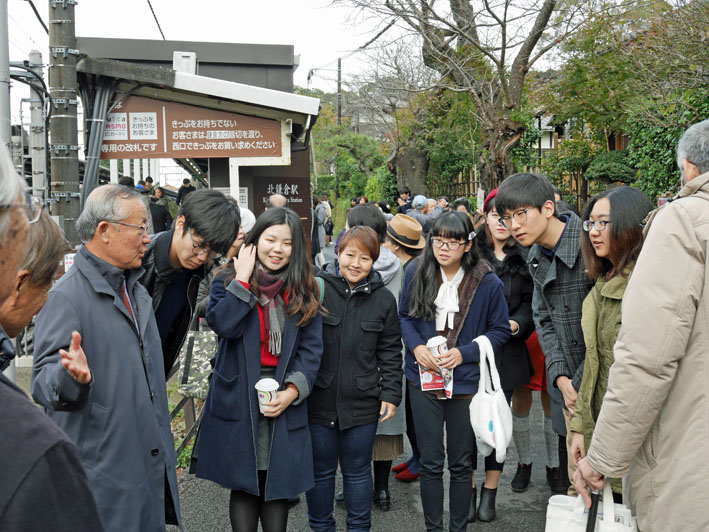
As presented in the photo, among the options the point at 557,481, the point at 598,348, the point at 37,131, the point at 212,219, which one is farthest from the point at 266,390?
the point at 37,131

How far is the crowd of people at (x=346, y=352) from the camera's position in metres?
2.03

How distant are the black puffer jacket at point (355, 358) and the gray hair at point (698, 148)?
6.13ft

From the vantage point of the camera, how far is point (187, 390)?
376cm

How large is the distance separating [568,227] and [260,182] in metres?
7.94

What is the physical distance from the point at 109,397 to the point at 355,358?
159cm

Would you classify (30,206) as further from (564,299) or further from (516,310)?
(516,310)

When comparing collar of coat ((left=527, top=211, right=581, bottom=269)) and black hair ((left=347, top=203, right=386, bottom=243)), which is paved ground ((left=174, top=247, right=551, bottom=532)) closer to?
collar of coat ((left=527, top=211, right=581, bottom=269))

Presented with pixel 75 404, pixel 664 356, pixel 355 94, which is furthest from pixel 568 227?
pixel 355 94

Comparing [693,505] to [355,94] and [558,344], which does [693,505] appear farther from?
[355,94]

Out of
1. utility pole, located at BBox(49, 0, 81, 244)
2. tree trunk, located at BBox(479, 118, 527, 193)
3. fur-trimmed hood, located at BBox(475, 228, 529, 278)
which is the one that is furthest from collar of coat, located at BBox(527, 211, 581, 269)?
tree trunk, located at BBox(479, 118, 527, 193)

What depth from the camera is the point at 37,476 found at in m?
0.91

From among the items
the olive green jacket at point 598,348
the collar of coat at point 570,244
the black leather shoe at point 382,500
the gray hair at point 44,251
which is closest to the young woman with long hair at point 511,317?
the black leather shoe at point 382,500

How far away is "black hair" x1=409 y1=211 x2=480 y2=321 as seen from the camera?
3861mm

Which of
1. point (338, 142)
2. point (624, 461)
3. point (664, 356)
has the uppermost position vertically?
point (338, 142)
